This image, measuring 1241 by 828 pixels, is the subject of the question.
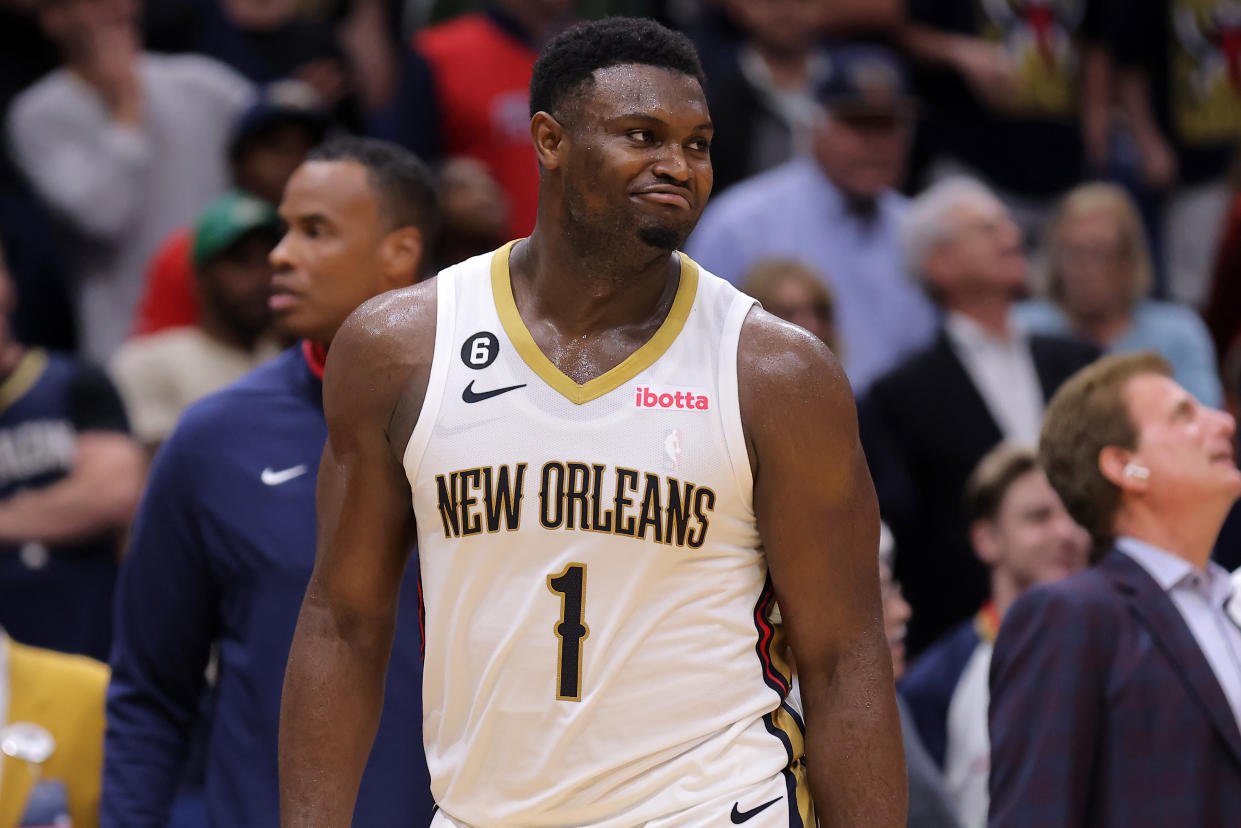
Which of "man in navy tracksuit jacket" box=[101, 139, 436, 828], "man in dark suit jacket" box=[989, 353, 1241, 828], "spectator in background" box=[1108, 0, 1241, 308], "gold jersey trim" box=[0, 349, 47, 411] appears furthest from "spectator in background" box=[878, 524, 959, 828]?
"spectator in background" box=[1108, 0, 1241, 308]

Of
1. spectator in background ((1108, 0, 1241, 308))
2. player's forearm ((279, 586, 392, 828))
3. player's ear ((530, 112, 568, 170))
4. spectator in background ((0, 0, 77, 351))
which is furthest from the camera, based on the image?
spectator in background ((1108, 0, 1241, 308))

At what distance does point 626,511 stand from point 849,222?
16.1 ft

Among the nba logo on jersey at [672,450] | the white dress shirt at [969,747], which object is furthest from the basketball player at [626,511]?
the white dress shirt at [969,747]

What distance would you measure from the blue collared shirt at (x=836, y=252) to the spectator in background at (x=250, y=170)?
5.51 feet

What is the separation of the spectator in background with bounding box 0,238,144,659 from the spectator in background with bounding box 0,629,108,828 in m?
0.96

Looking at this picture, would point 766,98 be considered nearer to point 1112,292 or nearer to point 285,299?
point 1112,292

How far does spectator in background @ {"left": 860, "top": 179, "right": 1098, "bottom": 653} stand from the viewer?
616cm

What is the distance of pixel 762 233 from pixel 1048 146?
2090 millimetres

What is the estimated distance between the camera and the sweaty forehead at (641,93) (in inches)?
110

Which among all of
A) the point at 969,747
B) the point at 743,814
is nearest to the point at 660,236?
the point at 743,814

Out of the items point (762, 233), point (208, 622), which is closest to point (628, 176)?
point (208, 622)

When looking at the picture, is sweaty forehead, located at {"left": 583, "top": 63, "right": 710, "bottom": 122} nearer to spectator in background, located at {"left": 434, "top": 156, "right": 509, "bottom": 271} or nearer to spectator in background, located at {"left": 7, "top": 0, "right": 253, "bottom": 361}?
spectator in background, located at {"left": 434, "top": 156, "right": 509, "bottom": 271}

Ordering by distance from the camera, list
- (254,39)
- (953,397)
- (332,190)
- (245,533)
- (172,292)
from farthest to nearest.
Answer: (254,39)
(172,292)
(953,397)
(332,190)
(245,533)

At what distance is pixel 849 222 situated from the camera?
7.49 m
